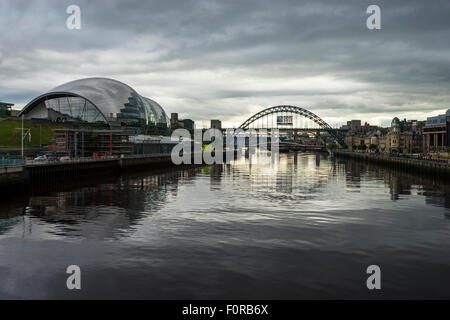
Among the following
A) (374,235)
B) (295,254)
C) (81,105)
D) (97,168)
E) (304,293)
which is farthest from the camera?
(81,105)

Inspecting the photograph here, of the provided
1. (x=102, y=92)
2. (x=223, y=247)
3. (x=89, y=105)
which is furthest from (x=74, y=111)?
(x=223, y=247)

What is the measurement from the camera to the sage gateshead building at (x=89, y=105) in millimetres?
121312

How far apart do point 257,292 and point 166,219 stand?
15.7m

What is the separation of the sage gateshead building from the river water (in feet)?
284

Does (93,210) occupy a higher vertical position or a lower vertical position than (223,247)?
higher

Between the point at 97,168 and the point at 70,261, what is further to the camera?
the point at 97,168

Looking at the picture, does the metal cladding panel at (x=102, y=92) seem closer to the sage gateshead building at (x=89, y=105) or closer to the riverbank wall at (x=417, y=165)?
the sage gateshead building at (x=89, y=105)

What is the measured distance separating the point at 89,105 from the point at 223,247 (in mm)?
112138

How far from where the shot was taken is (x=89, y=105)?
4820 inches

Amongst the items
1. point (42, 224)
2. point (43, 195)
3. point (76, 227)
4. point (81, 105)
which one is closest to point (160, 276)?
point (76, 227)

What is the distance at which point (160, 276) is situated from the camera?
55.8 ft

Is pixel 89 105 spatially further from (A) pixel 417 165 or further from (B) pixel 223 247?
(B) pixel 223 247

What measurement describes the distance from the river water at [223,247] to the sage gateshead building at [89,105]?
8644 cm
